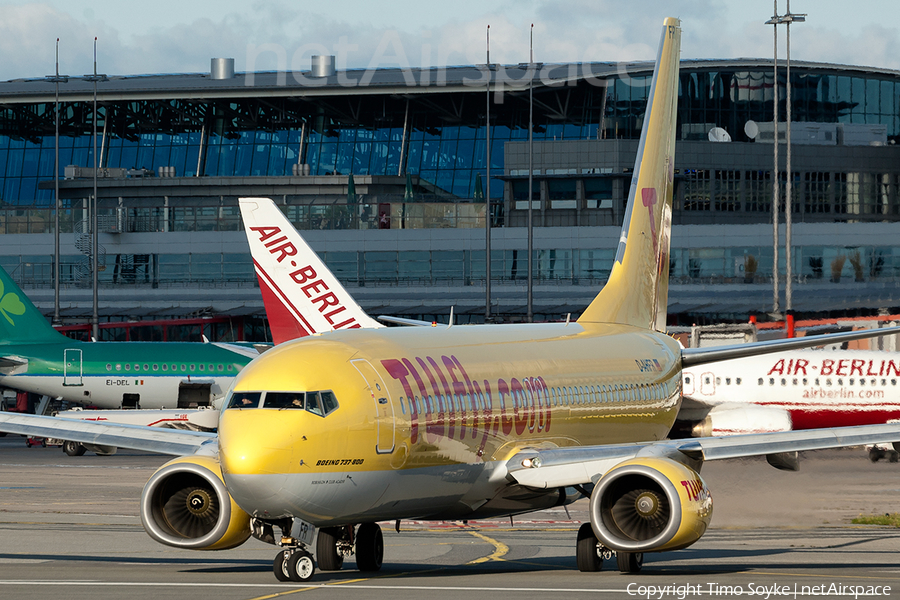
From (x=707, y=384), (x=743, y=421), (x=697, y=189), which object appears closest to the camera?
(x=743, y=421)

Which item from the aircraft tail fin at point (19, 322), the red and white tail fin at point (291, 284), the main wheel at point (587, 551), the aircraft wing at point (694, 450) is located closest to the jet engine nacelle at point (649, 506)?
the aircraft wing at point (694, 450)

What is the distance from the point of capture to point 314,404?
51.6 feet

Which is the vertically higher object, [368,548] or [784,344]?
[784,344]

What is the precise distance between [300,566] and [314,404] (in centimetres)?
235

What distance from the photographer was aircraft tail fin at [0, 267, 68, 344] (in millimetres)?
60531

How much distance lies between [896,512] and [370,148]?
84072 millimetres

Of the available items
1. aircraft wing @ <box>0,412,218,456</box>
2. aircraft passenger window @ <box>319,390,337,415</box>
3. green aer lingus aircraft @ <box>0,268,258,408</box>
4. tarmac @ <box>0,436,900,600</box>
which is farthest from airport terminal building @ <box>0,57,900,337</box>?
aircraft passenger window @ <box>319,390,337,415</box>

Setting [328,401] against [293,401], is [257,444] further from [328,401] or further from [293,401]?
[328,401]

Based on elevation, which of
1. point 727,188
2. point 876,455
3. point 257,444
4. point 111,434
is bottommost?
point 876,455

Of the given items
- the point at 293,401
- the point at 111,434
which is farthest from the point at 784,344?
the point at 111,434

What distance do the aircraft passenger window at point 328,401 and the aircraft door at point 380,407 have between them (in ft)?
2.20

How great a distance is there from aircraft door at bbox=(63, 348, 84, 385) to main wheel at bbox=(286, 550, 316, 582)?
44758 millimetres

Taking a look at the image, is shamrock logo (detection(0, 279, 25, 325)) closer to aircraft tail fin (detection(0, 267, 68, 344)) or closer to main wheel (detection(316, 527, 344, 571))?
aircraft tail fin (detection(0, 267, 68, 344))

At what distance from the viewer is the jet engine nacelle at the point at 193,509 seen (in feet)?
56.3
